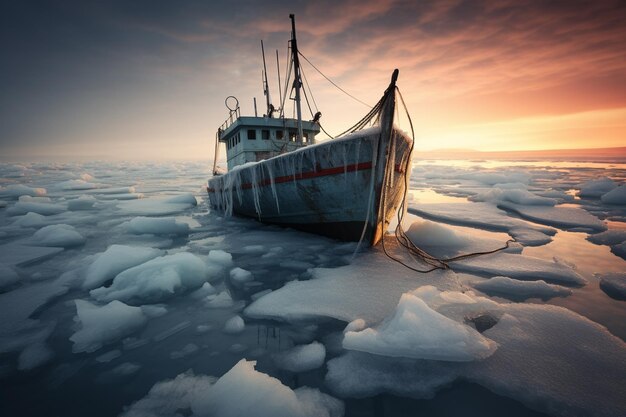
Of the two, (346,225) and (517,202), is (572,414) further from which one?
(517,202)

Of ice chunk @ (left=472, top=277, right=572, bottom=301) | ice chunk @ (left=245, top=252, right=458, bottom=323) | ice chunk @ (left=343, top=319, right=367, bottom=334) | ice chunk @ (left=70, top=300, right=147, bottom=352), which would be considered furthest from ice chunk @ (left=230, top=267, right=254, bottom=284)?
ice chunk @ (left=472, top=277, right=572, bottom=301)

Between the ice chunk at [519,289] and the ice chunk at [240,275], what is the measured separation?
390 centimetres

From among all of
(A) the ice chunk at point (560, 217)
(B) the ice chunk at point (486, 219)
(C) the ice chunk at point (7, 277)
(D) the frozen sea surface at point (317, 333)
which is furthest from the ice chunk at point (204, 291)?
(A) the ice chunk at point (560, 217)

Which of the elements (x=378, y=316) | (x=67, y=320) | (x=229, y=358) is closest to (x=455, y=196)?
(x=378, y=316)

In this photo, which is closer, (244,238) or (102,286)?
(102,286)

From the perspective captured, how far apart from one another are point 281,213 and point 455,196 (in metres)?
12.2

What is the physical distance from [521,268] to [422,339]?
3.40m

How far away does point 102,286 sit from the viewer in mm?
4457

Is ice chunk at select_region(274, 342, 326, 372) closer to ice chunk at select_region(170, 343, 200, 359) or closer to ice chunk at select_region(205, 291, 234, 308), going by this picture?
ice chunk at select_region(170, 343, 200, 359)

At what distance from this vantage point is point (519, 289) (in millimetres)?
3965

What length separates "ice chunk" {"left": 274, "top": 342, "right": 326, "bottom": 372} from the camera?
260 cm

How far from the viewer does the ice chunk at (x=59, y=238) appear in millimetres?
7027

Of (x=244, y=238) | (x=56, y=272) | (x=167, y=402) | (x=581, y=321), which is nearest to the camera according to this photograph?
(x=167, y=402)

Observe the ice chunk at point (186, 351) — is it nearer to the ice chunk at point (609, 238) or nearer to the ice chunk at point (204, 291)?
the ice chunk at point (204, 291)
